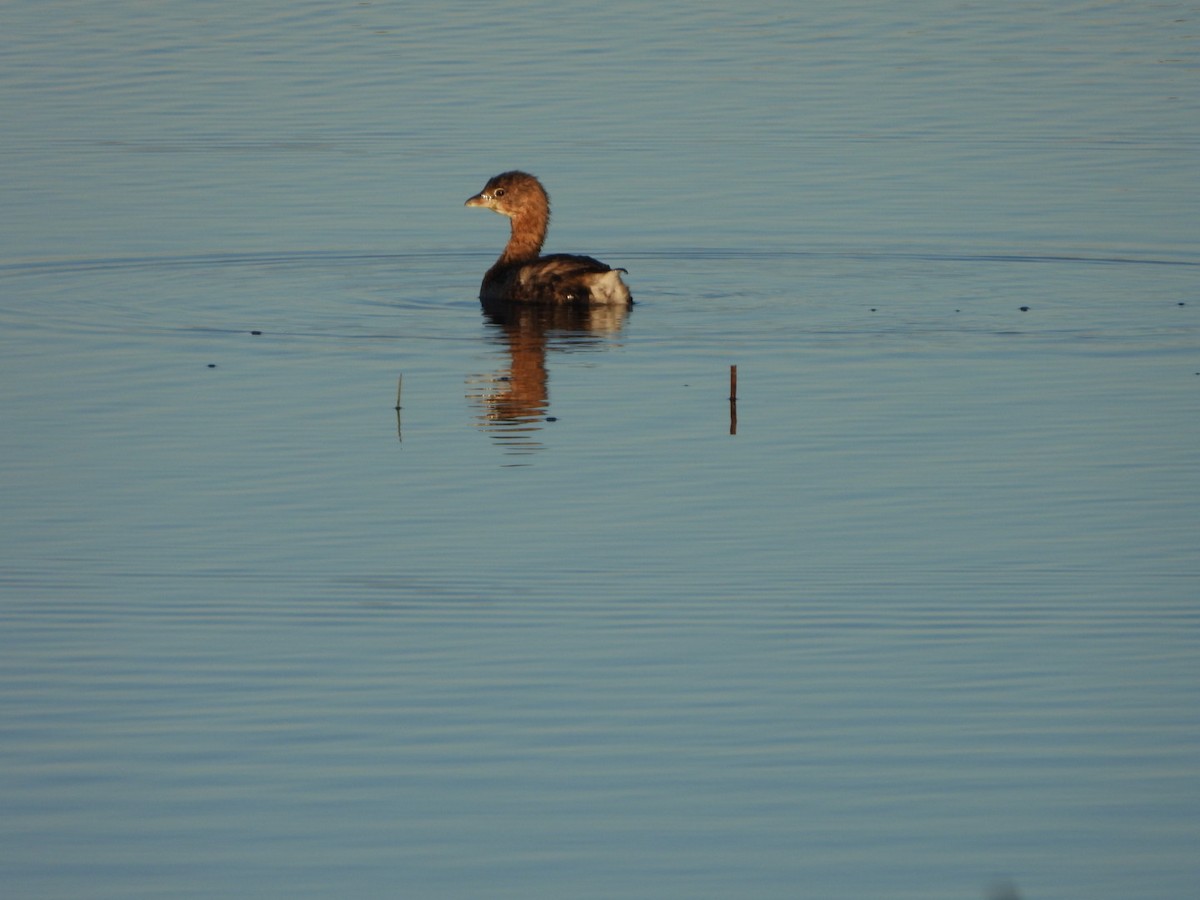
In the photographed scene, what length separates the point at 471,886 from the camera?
7535 mm

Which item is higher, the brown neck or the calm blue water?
the brown neck

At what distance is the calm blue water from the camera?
8086 millimetres

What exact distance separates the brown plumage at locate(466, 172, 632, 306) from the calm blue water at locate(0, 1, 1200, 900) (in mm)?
396

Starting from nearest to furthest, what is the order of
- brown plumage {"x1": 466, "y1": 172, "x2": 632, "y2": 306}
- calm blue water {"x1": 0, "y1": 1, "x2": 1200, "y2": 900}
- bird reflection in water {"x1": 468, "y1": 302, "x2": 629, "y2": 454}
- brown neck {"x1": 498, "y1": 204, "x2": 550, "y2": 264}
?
calm blue water {"x1": 0, "y1": 1, "x2": 1200, "y2": 900}
bird reflection in water {"x1": 468, "y1": 302, "x2": 629, "y2": 454}
brown plumage {"x1": 466, "y1": 172, "x2": 632, "y2": 306}
brown neck {"x1": 498, "y1": 204, "x2": 550, "y2": 264}

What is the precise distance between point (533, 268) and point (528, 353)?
2236 millimetres

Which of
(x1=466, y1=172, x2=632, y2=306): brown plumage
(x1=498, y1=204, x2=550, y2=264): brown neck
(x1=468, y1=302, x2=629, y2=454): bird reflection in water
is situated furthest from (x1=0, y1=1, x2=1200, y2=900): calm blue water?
(x1=498, y1=204, x2=550, y2=264): brown neck

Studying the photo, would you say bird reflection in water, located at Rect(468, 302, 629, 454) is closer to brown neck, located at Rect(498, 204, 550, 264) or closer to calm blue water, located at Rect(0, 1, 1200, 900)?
calm blue water, located at Rect(0, 1, 1200, 900)

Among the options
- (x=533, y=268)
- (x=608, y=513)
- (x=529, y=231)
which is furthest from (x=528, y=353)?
(x=608, y=513)

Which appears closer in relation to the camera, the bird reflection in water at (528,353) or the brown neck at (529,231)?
the bird reflection in water at (528,353)

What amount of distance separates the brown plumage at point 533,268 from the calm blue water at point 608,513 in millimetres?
396

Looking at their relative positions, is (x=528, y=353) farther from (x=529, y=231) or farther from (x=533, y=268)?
(x=529, y=231)

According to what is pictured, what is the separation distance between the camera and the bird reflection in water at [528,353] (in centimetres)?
1446

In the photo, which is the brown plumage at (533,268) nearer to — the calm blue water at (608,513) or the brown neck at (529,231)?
the brown neck at (529,231)

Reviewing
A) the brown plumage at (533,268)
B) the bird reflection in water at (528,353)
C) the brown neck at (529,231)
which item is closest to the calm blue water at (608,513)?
the bird reflection in water at (528,353)
